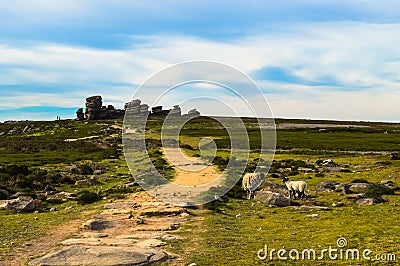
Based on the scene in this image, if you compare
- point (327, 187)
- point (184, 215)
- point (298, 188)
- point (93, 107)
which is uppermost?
point (93, 107)

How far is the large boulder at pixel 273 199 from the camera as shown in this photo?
28.6m

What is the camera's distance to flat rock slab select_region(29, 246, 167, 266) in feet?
49.1

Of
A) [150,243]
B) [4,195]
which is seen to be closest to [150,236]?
Result: [150,243]

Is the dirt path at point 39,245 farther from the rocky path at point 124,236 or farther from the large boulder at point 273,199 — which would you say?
the large boulder at point 273,199

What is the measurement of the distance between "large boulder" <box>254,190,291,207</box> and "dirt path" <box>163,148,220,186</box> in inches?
330

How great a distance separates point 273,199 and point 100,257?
16.4 meters

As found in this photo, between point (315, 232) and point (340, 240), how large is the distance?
2.17 meters

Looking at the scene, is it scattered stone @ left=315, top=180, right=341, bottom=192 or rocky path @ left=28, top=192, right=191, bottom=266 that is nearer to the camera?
rocky path @ left=28, top=192, right=191, bottom=266

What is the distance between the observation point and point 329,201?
2978 cm

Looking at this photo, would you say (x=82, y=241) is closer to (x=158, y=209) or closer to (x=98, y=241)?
(x=98, y=241)

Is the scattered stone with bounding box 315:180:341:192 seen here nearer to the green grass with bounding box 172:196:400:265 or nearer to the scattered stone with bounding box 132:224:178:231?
the green grass with bounding box 172:196:400:265

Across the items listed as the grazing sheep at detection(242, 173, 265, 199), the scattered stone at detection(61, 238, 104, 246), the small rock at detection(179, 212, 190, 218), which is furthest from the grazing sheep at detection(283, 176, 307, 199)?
the scattered stone at detection(61, 238, 104, 246)

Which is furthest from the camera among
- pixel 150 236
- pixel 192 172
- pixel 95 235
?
pixel 192 172

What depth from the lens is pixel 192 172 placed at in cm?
4747
